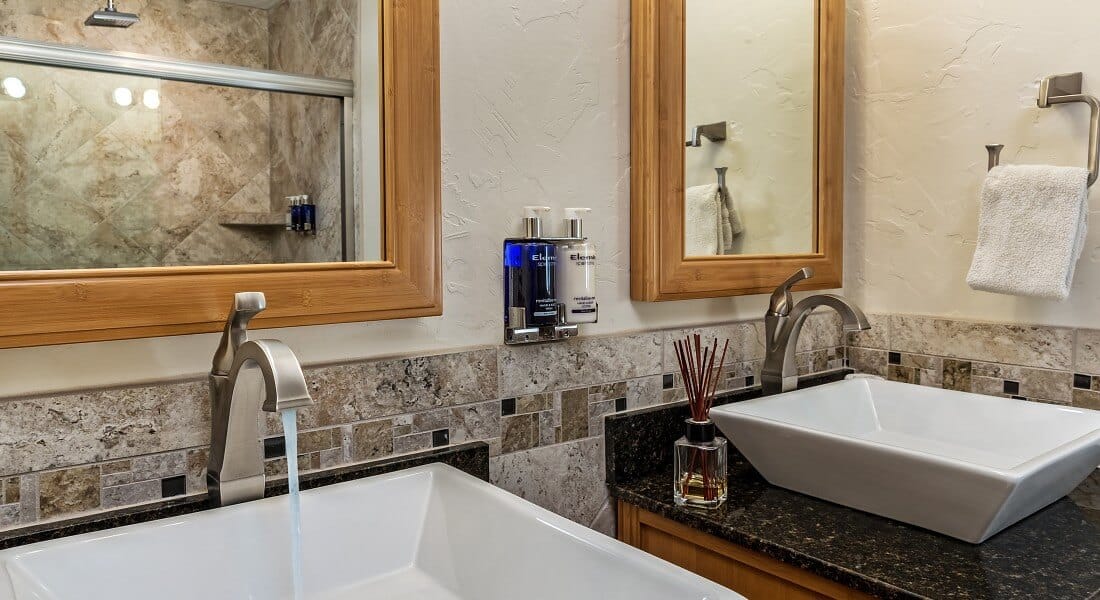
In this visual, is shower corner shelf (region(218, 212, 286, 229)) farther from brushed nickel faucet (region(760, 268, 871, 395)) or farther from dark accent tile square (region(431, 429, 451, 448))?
brushed nickel faucet (region(760, 268, 871, 395))

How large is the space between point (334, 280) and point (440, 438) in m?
0.28

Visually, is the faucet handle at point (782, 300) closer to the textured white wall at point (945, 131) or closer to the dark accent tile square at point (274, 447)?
the textured white wall at point (945, 131)

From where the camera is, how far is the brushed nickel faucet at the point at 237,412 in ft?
2.80

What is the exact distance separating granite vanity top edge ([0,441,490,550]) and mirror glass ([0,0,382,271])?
0.91 ft

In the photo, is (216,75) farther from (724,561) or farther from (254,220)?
(724,561)

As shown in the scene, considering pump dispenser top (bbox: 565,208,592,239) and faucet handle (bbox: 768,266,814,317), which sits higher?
pump dispenser top (bbox: 565,208,592,239)

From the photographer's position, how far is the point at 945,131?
159 centimetres

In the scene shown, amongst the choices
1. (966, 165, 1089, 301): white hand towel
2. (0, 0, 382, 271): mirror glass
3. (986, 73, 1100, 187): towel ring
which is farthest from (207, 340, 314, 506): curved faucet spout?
(986, 73, 1100, 187): towel ring

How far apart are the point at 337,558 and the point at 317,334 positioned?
Result: 28cm

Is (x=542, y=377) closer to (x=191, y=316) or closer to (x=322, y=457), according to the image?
(x=322, y=457)

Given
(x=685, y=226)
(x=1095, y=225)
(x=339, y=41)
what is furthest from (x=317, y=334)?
(x=1095, y=225)

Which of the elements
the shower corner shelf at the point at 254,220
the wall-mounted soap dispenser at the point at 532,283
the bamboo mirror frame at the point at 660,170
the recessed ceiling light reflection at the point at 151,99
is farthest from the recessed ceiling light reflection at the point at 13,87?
the bamboo mirror frame at the point at 660,170

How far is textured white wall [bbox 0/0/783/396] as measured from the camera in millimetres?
1124

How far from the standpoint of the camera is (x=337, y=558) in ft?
3.14
